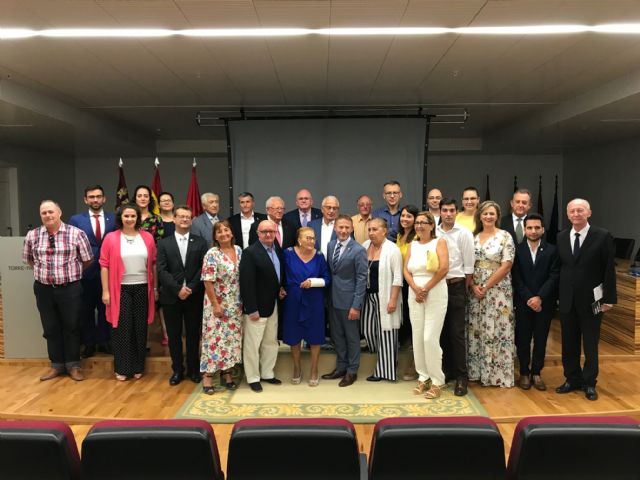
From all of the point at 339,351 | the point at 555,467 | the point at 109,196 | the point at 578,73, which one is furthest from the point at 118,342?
the point at 109,196

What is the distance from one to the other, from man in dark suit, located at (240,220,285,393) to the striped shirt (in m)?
1.44

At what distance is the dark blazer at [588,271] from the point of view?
3730 millimetres

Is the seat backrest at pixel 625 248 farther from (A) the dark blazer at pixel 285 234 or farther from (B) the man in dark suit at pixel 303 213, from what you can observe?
(A) the dark blazer at pixel 285 234

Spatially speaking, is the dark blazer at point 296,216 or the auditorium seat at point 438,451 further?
the dark blazer at point 296,216

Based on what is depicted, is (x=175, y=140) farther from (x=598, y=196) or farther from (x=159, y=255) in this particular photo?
(x=598, y=196)

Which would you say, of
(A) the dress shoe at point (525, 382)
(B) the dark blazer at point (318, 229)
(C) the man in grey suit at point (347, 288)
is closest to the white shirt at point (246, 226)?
(B) the dark blazer at point (318, 229)

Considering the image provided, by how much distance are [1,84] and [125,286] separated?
295 cm

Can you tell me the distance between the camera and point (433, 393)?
3887 mm

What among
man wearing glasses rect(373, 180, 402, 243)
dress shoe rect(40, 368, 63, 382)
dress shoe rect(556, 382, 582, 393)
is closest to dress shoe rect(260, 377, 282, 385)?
man wearing glasses rect(373, 180, 402, 243)

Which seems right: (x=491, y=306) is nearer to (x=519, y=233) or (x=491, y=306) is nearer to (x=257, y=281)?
(x=519, y=233)

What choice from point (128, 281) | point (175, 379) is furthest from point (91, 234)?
point (175, 379)

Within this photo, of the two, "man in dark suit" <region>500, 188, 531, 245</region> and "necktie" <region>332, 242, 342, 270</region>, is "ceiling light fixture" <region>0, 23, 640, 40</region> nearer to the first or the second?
"man in dark suit" <region>500, 188, 531, 245</region>

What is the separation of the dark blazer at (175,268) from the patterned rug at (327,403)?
2.66 ft

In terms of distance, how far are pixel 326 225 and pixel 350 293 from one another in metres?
0.78
